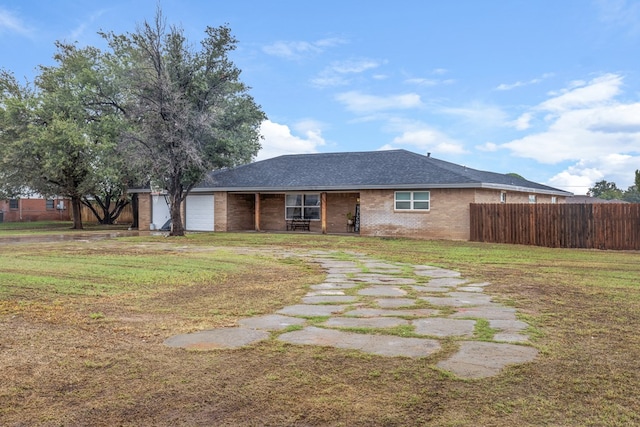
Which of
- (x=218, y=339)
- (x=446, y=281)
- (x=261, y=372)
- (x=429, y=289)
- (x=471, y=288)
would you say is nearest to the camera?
(x=261, y=372)

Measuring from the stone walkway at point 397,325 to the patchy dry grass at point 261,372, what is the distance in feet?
0.57

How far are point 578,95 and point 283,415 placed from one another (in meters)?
22.8

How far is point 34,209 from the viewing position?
41750 millimetres

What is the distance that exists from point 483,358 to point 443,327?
102cm

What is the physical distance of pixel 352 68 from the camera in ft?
71.0

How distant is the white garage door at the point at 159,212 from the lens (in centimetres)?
2783

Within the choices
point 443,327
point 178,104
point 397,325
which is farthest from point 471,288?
point 178,104

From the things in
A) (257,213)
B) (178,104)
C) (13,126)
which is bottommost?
(257,213)

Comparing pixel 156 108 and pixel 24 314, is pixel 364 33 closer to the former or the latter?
pixel 156 108

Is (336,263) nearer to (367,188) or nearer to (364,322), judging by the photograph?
(364,322)

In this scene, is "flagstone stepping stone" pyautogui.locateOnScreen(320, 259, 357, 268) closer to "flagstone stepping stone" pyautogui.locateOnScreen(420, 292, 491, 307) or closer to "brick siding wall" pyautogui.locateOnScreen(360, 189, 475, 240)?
"flagstone stepping stone" pyautogui.locateOnScreen(420, 292, 491, 307)

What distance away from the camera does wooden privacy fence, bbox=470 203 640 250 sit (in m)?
16.2

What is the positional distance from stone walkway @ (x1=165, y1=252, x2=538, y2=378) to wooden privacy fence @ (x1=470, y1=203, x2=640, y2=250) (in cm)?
1089

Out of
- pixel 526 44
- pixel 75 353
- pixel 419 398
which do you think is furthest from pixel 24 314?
pixel 526 44
